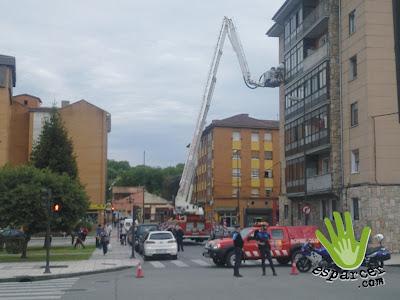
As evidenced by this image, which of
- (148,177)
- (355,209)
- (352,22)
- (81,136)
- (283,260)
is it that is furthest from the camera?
(148,177)

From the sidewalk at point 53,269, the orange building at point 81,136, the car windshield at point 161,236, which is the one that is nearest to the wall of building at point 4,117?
the orange building at point 81,136

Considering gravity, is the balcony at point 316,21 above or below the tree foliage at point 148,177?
above

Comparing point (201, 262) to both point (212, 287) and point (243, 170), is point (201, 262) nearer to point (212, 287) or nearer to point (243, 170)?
point (212, 287)

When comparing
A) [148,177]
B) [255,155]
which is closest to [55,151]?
[255,155]

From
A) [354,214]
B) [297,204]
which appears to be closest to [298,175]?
[297,204]

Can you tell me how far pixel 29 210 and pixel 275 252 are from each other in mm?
12625

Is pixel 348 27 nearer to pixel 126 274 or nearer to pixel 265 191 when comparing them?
pixel 126 274

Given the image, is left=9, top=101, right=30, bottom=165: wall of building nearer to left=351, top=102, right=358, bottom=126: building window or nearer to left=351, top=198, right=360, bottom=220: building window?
left=351, top=102, right=358, bottom=126: building window

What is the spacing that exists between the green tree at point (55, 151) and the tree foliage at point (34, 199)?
89.1ft

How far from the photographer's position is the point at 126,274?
22812 mm

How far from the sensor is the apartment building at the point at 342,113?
3572 cm

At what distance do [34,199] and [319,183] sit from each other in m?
20.7

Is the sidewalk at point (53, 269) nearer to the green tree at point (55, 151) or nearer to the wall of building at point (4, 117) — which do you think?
the green tree at point (55, 151)

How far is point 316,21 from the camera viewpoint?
42625 mm
